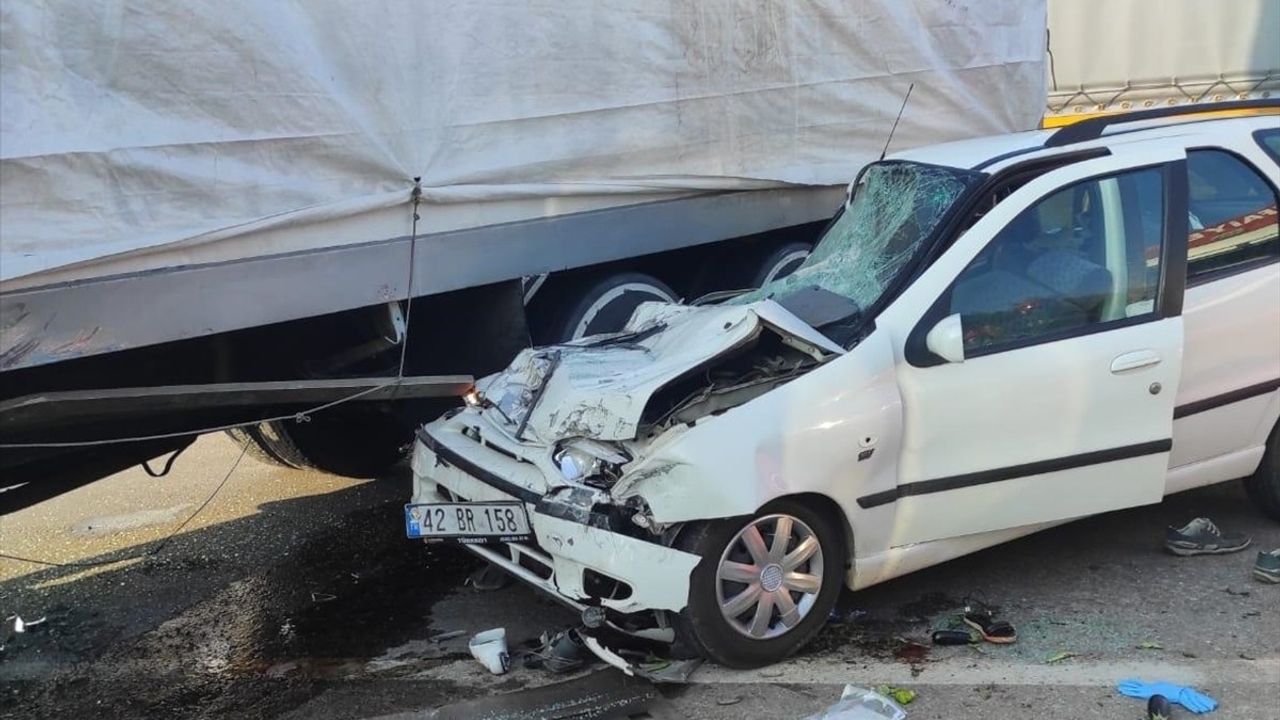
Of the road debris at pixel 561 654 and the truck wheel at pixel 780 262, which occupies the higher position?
the truck wheel at pixel 780 262

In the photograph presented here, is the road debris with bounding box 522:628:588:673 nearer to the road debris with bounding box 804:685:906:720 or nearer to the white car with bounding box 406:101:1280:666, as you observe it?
the white car with bounding box 406:101:1280:666

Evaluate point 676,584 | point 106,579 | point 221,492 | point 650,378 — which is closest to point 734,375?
point 650,378

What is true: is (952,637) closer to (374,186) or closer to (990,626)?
(990,626)

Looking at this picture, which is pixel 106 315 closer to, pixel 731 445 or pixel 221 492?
pixel 731 445

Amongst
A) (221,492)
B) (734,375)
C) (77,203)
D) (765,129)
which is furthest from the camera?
(221,492)

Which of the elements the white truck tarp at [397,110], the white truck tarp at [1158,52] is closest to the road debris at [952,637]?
the white truck tarp at [397,110]

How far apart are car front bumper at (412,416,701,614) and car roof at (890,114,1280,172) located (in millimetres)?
1962

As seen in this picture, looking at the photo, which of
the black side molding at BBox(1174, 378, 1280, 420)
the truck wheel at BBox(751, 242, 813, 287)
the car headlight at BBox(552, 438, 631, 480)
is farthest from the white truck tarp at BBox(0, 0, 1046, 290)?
the black side molding at BBox(1174, 378, 1280, 420)

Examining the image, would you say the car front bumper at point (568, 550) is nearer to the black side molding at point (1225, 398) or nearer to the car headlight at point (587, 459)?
the car headlight at point (587, 459)

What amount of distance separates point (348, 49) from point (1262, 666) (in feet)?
11.9

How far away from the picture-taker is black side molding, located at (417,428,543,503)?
146 inches

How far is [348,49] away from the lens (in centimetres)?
391

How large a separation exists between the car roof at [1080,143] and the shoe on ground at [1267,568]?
1586 mm

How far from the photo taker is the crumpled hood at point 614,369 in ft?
12.0
